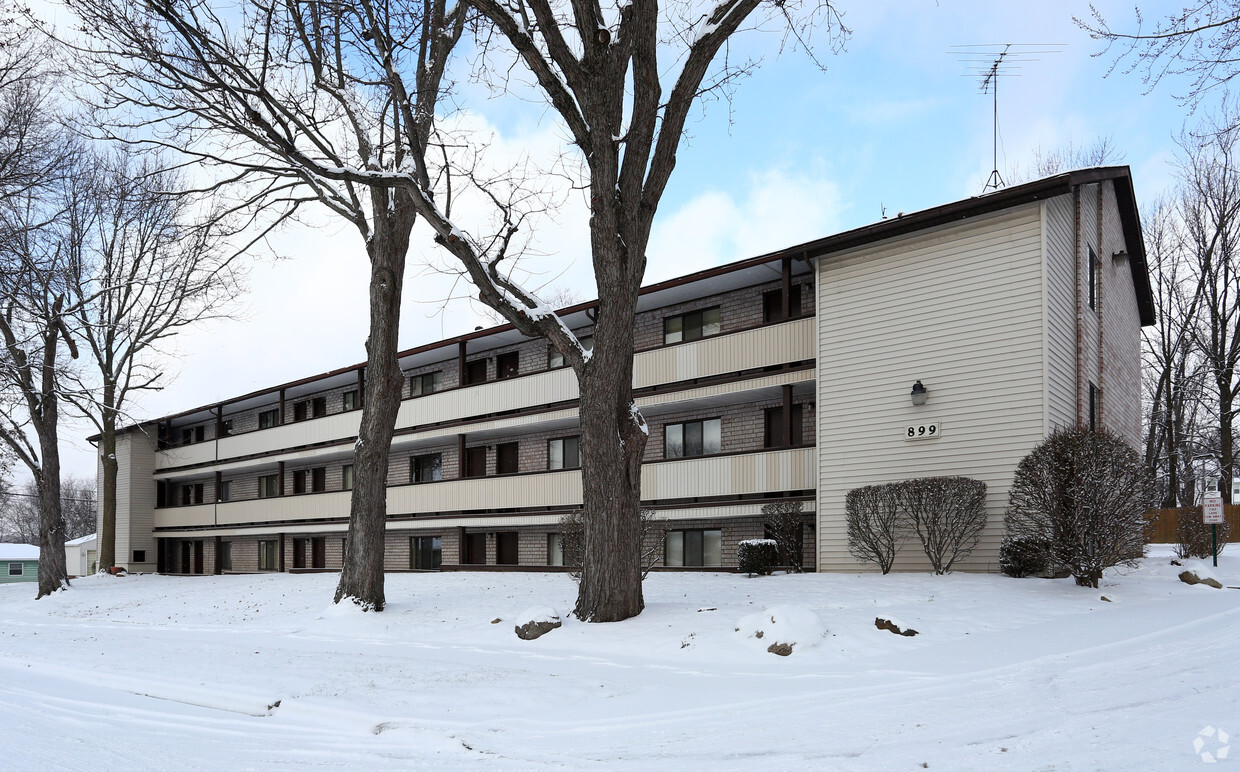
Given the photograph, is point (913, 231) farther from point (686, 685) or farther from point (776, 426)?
point (686, 685)

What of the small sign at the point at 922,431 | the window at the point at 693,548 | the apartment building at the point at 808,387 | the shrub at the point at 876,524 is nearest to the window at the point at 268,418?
the apartment building at the point at 808,387

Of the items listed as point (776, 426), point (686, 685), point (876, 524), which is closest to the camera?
point (686, 685)

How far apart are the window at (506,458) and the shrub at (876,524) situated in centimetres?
1316

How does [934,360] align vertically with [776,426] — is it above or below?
above

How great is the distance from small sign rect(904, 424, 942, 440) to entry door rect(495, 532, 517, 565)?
1374 centimetres

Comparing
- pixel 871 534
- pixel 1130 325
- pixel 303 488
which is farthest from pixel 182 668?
pixel 303 488

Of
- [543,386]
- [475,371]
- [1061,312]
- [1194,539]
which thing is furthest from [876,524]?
[475,371]

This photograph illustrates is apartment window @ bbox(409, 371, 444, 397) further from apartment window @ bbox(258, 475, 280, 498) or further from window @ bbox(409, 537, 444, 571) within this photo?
apartment window @ bbox(258, 475, 280, 498)

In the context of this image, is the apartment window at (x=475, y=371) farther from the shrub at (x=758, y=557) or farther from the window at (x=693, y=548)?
the shrub at (x=758, y=557)

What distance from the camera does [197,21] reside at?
39.0ft

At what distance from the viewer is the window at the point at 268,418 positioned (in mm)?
38469

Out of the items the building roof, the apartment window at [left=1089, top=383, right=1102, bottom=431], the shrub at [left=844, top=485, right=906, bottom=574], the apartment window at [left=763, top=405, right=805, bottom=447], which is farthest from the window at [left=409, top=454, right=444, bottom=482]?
the apartment window at [left=1089, top=383, right=1102, bottom=431]

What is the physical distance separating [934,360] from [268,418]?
101 feet

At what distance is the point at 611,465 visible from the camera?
1180 cm
